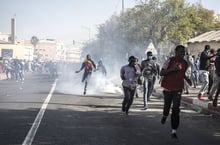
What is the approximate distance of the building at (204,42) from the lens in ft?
86.3

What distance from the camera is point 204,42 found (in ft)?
93.0

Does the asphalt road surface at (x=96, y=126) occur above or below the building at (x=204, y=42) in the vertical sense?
below

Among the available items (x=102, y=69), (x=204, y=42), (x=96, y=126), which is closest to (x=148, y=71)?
(x=96, y=126)

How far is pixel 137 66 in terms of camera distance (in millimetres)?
11852

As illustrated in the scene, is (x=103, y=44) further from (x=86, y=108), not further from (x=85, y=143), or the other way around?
(x=85, y=143)

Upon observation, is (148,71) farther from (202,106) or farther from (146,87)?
(202,106)

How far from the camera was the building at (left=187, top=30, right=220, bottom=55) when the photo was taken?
26297 millimetres

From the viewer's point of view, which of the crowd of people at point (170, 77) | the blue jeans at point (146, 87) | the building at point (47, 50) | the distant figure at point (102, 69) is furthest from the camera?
the building at point (47, 50)

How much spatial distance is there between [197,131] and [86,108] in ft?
15.8

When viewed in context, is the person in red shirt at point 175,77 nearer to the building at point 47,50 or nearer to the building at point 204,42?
the building at point 204,42

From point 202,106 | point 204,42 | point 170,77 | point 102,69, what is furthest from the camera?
point 204,42

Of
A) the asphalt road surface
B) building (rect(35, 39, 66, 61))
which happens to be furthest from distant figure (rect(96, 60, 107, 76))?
building (rect(35, 39, 66, 61))

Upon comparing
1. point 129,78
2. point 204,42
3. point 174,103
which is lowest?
point 174,103

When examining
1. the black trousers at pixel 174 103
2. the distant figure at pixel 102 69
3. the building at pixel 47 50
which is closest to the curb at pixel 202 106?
the black trousers at pixel 174 103
